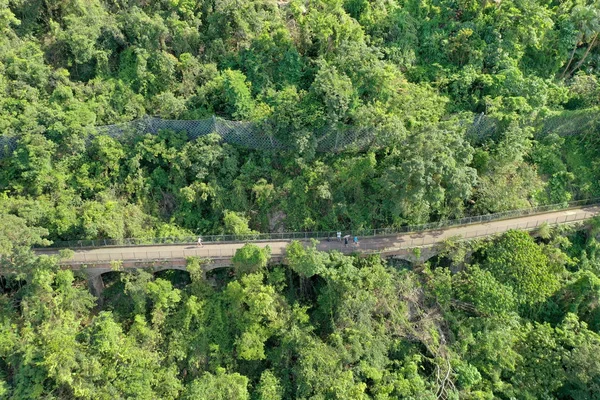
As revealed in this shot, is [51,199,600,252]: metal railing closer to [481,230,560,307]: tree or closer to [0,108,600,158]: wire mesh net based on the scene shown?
[481,230,560,307]: tree

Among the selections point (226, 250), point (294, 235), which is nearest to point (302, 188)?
point (294, 235)

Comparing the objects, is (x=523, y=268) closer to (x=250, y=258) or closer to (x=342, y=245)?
(x=342, y=245)

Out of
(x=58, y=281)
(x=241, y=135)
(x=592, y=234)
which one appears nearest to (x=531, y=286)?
(x=592, y=234)

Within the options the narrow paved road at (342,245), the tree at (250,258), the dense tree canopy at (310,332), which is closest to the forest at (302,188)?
the dense tree canopy at (310,332)

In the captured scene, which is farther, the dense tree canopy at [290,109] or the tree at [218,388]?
the dense tree canopy at [290,109]

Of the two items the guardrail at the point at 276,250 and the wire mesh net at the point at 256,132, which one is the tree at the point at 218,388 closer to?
the guardrail at the point at 276,250

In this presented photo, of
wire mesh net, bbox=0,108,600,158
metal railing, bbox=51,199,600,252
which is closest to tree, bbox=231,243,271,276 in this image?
metal railing, bbox=51,199,600,252

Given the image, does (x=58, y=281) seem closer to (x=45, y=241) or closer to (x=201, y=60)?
(x=45, y=241)
